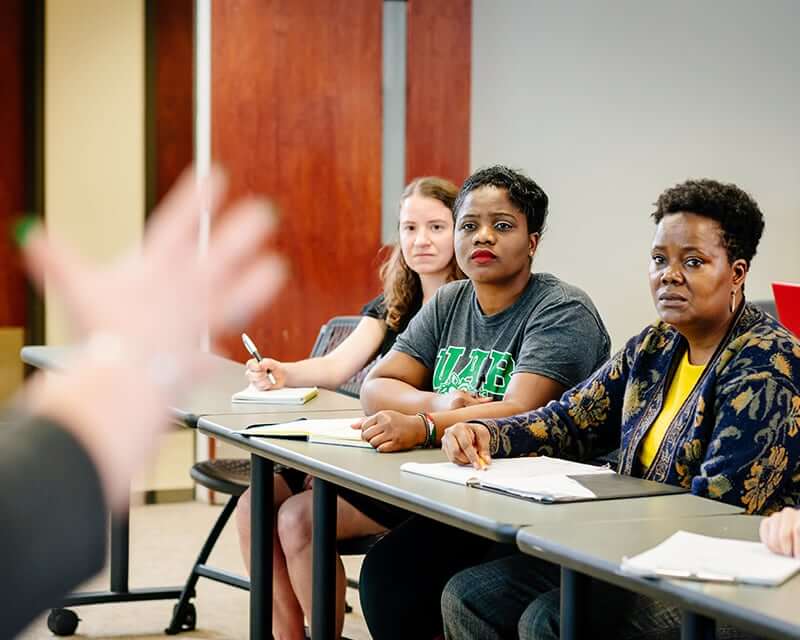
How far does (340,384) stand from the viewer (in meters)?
3.61

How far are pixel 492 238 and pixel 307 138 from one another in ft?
7.63

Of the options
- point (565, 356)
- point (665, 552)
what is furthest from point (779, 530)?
point (565, 356)

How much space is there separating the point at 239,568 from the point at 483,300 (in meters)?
1.81

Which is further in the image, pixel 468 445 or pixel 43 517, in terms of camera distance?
pixel 468 445

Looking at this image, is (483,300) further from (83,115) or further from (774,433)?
(83,115)


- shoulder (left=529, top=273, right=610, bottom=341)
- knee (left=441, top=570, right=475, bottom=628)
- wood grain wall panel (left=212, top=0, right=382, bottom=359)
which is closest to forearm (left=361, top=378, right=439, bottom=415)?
shoulder (left=529, top=273, right=610, bottom=341)

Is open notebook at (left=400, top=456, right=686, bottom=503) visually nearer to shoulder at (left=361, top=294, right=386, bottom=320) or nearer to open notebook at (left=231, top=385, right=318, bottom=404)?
open notebook at (left=231, top=385, right=318, bottom=404)

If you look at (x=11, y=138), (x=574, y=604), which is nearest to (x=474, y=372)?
(x=574, y=604)

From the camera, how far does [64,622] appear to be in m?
3.56

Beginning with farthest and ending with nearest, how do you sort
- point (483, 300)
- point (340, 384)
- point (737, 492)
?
point (340, 384) → point (483, 300) → point (737, 492)

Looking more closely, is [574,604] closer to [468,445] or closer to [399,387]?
[468,445]

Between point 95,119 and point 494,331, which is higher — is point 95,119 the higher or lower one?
the higher one

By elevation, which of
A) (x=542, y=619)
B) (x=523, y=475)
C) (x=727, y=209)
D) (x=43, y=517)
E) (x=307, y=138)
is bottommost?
(x=542, y=619)

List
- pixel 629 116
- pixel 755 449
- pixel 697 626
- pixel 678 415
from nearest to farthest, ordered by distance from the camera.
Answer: pixel 697 626 < pixel 755 449 < pixel 678 415 < pixel 629 116
